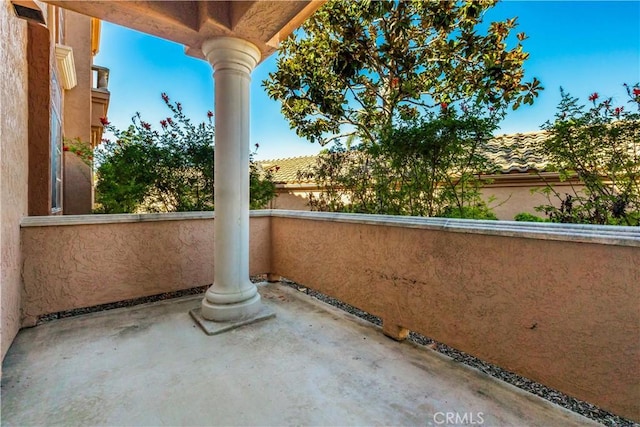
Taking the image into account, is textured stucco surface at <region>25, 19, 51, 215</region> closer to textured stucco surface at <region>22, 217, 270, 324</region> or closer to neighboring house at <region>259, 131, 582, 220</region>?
textured stucco surface at <region>22, 217, 270, 324</region>

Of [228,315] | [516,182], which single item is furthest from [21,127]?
[516,182]

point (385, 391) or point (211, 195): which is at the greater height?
point (211, 195)

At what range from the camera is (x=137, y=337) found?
2773mm

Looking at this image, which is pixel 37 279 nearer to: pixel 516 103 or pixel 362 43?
pixel 362 43

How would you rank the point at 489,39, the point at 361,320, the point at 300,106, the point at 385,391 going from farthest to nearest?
the point at 300,106, the point at 489,39, the point at 361,320, the point at 385,391

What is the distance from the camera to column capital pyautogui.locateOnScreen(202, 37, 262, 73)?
9.48ft

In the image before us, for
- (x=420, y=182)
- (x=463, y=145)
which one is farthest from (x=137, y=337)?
(x=463, y=145)

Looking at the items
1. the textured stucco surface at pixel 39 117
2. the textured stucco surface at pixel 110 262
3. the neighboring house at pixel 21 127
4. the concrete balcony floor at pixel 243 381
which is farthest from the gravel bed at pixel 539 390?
the textured stucco surface at pixel 39 117

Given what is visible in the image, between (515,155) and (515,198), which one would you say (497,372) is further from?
(515,155)

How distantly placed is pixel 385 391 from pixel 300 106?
6010 mm

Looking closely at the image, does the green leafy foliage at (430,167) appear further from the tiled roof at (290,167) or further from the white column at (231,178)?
the tiled roof at (290,167)

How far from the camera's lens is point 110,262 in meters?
3.34

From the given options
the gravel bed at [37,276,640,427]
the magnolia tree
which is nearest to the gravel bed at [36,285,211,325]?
the gravel bed at [37,276,640,427]

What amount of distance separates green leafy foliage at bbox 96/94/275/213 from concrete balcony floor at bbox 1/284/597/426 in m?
1.74
